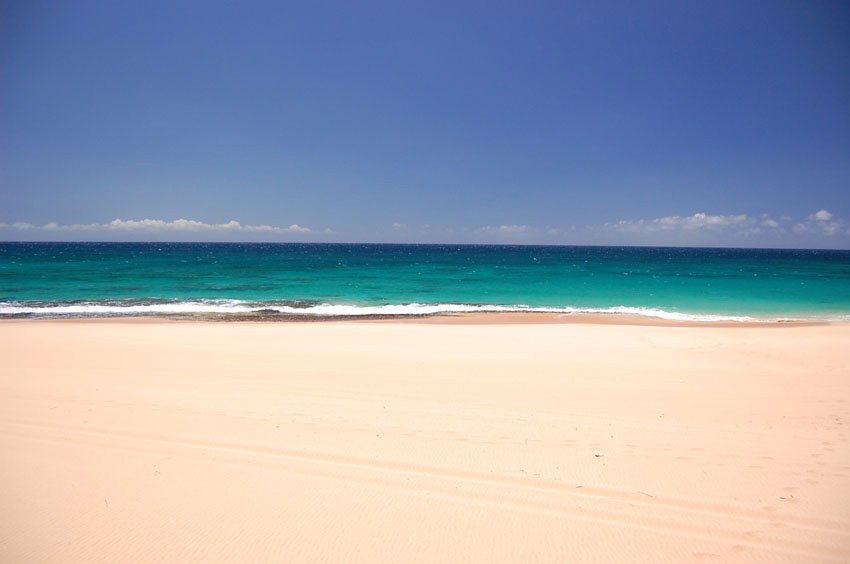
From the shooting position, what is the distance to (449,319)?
19.9 m

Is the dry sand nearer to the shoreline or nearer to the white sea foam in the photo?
the shoreline

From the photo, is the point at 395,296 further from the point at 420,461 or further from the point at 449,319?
the point at 420,461

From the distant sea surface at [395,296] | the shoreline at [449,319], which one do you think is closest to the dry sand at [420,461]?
the shoreline at [449,319]

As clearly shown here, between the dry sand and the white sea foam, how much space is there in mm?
11565

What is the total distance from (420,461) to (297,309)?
63.3 ft

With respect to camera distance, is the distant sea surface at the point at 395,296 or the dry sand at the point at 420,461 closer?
the dry sand at the point at 420,461

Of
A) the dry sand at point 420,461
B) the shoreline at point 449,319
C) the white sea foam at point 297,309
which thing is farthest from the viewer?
the white sea foam at point 297,309

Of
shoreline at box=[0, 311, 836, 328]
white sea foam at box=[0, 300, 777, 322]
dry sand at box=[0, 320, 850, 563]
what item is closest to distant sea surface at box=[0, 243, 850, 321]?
white sea foam at box=[0, 300, 777, 322]

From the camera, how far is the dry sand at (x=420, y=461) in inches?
140

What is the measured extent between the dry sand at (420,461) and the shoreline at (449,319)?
8379 mm

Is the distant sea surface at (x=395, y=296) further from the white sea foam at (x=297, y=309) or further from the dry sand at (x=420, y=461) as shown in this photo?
the dry sand at (x=420, y=461)

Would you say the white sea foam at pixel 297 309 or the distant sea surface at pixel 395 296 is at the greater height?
the distant sea surface at pixel 395 296

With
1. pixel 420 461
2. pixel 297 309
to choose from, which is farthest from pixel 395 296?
pixel 420 461

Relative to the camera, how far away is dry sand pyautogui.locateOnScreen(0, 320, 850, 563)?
11.7 feet
